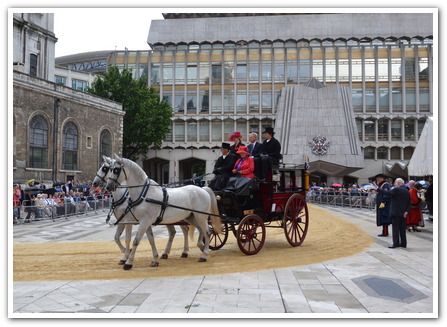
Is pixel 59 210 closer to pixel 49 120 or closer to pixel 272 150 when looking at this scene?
pixel 272 150

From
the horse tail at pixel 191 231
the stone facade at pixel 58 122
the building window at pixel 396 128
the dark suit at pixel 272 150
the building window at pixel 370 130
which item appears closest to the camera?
the horse tail at pixel 191 231

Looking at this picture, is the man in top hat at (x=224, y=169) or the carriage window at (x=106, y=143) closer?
the man in top hat at (x=224, y=169)

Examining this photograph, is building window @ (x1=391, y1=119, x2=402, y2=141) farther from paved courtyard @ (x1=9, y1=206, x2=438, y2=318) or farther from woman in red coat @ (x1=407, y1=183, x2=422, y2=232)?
paved courtyard @ (x1=9, y1=206, x2=438, y2=318)

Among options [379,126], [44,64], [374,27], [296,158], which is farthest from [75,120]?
[374,27]

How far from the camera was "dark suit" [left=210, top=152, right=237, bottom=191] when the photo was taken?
30.0 feet

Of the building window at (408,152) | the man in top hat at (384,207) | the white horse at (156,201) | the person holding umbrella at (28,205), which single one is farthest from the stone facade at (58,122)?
the building window at (408,152)

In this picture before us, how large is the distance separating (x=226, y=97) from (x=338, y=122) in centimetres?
1688

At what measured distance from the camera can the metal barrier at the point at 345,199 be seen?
24.3 meters

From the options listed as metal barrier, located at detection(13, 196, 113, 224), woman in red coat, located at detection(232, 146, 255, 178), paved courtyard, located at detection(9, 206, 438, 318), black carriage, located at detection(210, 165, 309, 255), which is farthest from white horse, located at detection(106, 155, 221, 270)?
metal barrier, located at detection(13, 196, 113, 224)

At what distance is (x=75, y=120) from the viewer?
105 feet

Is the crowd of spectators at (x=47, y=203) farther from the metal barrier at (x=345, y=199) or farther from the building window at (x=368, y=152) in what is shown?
the building window at (x=368, y=152)

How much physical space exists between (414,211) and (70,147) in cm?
2567

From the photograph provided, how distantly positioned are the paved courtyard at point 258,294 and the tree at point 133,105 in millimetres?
37342
